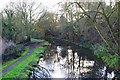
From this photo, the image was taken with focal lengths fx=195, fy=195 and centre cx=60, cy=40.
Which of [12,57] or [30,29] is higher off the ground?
[30,29]

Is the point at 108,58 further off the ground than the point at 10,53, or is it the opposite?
the point at 10,53

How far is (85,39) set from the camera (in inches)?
1016

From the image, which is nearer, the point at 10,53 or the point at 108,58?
the point at 108,58

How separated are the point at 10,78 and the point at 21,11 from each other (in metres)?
18.6

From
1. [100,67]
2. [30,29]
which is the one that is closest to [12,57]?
[100,67]

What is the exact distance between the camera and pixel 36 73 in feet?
39.8

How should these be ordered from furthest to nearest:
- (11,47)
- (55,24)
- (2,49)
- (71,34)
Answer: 1. (55,24)
2. (71,34)
3. (11,47)
4. (2,49)

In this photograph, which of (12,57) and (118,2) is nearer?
(118,2)

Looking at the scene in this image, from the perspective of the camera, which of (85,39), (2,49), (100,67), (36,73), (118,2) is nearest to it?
(118,2)

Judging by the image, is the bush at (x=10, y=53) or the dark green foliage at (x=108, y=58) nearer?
the dark green foliage at (x=108, y=58)

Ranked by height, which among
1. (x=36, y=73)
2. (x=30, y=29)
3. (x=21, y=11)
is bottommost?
(x=36, y=73)

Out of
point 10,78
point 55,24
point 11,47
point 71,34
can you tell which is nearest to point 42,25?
point 55,24

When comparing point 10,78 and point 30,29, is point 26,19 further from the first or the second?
point 10,78

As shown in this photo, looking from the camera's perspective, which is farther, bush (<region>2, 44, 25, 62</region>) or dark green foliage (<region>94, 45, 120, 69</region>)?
bush (<region>2, 44, 25, 62</region>)
